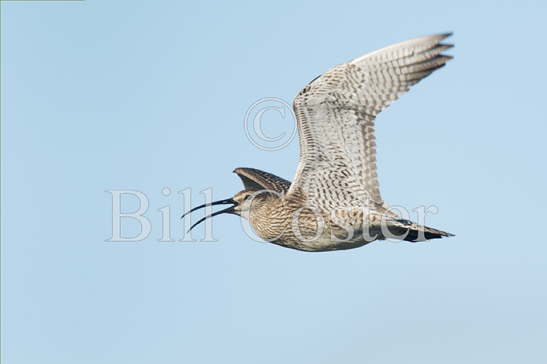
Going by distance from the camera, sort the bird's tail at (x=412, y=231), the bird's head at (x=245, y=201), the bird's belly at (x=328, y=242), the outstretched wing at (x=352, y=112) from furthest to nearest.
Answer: the bird's head at (x=245, y=201), the bird's belly at (x=328, y=242), the bird's tail at (x=412, y=231), the outstretched wing at (x=352, y=112)

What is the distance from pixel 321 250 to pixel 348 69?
309 cm

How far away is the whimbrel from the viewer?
17.6 meters

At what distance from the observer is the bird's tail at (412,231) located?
17750 millimetres

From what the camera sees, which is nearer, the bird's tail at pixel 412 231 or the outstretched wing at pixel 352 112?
the outstretched wing at pixel 352 112

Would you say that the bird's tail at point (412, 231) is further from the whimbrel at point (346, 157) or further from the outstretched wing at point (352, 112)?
the outstretched wing at point (352, 112)

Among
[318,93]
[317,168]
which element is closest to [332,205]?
[317,168]

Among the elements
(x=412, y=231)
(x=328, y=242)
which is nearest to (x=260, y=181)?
(x=328, y=242)

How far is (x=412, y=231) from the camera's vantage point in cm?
1792

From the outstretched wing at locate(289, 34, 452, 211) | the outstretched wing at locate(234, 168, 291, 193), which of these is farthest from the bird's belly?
the outstretched wing at locate(234, 168, 291, 193)

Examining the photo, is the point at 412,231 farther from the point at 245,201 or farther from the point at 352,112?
the point at 245,201

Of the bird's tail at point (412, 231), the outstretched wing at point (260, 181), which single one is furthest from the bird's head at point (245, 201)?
the bird's tail at point (412, 231)

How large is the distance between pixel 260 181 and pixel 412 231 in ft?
10.9

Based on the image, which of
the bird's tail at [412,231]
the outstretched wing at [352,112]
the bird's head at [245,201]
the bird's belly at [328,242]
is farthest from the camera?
the bird's head at [245,201]

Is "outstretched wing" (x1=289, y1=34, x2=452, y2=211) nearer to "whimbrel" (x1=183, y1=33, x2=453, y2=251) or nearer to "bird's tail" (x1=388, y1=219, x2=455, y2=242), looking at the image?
"whimbrel" (x1=183, y1=33, x2=453, y2=251)
